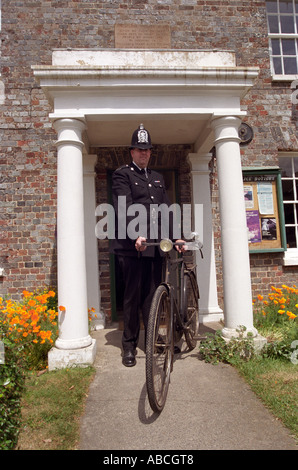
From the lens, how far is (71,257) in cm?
377

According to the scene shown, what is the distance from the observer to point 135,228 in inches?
142

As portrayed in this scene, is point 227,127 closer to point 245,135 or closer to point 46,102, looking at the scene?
point 245,135

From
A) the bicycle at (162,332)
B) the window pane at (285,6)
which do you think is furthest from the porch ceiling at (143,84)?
the window pane at (285,6)

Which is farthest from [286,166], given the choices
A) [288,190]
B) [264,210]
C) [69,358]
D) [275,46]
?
[69,358]

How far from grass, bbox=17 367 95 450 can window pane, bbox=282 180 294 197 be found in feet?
15.6

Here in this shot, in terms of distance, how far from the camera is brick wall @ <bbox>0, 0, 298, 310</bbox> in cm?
552

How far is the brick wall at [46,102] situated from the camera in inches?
217

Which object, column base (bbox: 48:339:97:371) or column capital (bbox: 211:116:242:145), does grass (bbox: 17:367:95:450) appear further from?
column capital (bbox: 211:116:242:145)

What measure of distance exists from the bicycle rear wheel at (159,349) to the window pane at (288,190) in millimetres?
4241

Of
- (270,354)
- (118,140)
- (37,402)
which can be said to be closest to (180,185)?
(118,140)

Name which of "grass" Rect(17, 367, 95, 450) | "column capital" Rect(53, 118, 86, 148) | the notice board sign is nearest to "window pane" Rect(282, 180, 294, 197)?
the notice board sign

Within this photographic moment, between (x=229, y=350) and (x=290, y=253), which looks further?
(x=290, y=253)

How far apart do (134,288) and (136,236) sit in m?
0.61

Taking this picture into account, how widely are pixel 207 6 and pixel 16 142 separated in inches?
166
